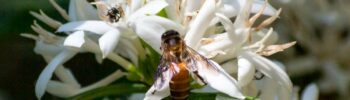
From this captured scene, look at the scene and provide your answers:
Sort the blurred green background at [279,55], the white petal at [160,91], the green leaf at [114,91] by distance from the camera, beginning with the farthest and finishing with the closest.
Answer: the blurred green background at [279,55] < the green leaf at [114,91] < the white petal at [160,91]

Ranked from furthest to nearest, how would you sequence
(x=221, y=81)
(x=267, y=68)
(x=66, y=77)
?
(x=66, y=77)
(x=267, y=68)
(x=221, y=81)

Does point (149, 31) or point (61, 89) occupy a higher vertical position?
point (149, 31)

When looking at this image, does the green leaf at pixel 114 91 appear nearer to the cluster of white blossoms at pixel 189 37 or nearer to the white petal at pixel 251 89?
the cluster of white blossoms at pixel 189 37

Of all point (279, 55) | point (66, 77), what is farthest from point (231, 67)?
point (279, 55)

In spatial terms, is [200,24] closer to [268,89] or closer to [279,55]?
[268,89]

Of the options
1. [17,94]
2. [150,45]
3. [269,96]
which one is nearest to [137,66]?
[150,45]

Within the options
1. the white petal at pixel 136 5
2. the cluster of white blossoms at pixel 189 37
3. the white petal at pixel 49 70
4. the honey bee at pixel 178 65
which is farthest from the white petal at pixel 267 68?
the white petal at pixel 49 70

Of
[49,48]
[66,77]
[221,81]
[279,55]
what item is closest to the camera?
[221,81]
